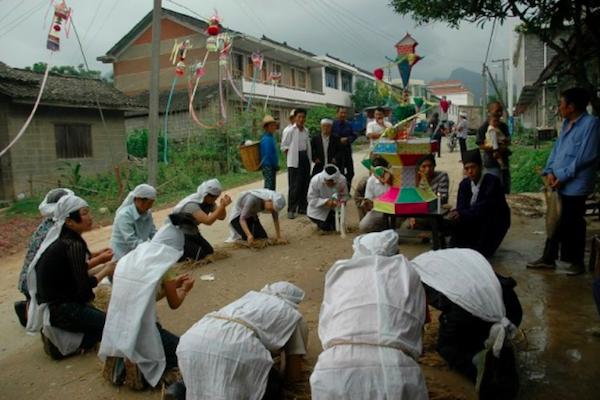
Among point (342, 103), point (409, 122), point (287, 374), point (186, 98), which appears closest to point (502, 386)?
point (287, 374)

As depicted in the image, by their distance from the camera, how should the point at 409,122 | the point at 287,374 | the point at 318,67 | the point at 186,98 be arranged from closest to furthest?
the point at 287,374
the point at 409,122
the point at 186,98
the point at 318,67

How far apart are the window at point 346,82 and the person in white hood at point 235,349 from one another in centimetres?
3499

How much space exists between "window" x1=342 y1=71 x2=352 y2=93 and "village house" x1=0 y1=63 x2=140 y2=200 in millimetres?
22074

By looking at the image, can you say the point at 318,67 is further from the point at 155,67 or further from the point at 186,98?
the point at 155,67

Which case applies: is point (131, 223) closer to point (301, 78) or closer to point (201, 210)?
point (201, 210)

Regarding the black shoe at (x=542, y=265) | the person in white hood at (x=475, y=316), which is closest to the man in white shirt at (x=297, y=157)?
the black shoe at (x=542, y=265)

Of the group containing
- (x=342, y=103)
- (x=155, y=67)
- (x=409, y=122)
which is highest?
(x=342, y=103)

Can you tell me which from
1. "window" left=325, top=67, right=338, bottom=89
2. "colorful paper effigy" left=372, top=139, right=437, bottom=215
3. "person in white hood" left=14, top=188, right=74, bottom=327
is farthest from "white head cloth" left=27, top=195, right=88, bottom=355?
"window" left=325, top=67, right=338, bottom=89

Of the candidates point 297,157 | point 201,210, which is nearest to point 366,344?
point 201,210

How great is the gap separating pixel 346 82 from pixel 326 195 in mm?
31521

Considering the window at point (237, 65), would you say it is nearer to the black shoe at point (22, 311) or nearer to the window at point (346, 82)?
the window at point (346, 82)

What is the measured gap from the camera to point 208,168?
16125mm

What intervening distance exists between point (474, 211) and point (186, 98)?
19.7 meters

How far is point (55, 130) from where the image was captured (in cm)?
1473
